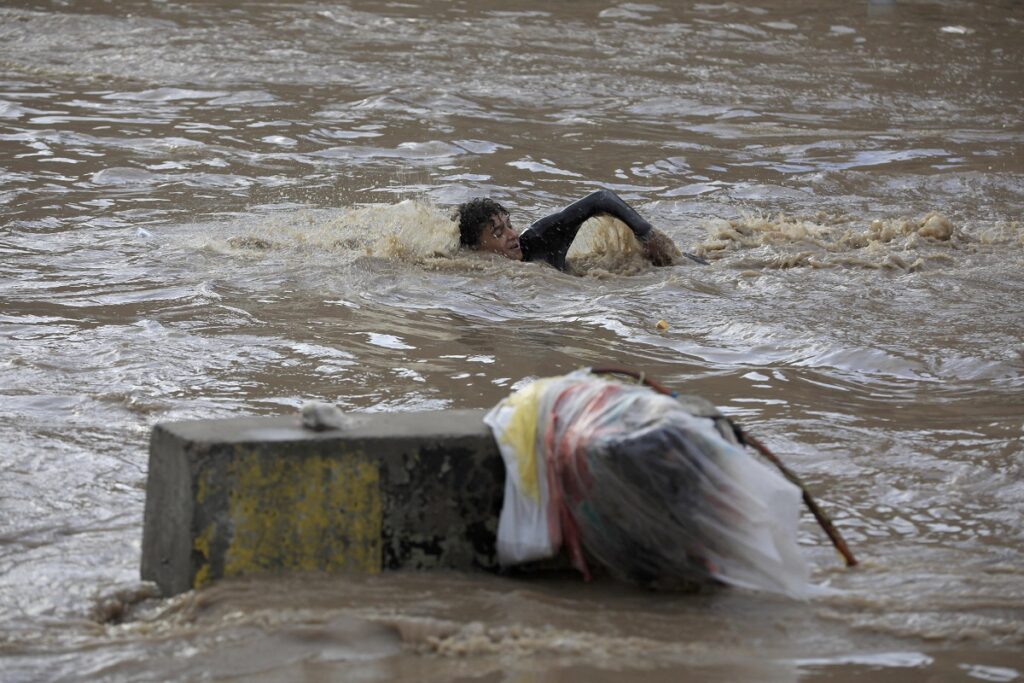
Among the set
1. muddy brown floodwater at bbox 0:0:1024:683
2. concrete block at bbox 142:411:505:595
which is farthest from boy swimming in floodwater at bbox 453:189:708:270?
concrete block at bbox 142:411:505:595

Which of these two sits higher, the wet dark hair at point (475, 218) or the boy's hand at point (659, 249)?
the wet dark hair at point (475, 218)

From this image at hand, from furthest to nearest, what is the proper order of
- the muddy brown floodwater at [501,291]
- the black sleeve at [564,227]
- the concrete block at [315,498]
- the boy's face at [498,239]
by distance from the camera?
the black sleeve at [564,227] < the boy's face at [498,239] < the concrete block at [315,498] < the muddy brown floodwater at [501,291]

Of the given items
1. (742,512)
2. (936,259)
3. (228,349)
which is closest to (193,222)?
(228,349)

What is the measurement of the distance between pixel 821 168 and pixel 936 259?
11.0 ft

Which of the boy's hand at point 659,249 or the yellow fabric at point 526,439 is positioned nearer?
the yellow fabric at point 526,439

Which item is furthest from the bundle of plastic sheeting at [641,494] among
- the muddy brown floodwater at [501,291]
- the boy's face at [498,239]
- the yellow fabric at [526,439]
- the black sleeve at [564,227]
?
the black sleeve at [564,227]

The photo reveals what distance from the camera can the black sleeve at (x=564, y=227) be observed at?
8.16 metres

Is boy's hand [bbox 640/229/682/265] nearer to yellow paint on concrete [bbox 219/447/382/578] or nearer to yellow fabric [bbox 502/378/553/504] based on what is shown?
yellow fabric [bbox 502/378/553/504]

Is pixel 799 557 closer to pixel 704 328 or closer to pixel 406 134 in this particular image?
pixel 704 328

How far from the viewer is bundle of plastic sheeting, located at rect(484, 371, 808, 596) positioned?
338cm

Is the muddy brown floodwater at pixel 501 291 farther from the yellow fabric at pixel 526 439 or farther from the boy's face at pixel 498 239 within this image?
the yellow fabric at pixel 526 439

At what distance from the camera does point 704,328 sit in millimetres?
6621

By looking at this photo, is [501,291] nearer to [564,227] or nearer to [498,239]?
[498,239]

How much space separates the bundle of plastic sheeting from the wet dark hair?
4392mm
